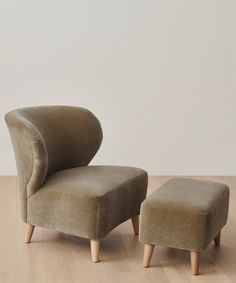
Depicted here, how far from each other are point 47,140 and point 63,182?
0.38 metres

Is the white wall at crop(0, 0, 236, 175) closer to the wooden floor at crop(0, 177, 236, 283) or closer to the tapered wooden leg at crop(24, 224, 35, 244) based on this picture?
the wooden floor at crop(0, 177, 236, 283)

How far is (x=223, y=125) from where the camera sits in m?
5.20

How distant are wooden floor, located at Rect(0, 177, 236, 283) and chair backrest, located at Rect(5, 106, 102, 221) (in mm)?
256

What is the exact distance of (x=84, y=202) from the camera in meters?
3.08

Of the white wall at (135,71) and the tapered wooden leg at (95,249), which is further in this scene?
the white wall at (135,71)

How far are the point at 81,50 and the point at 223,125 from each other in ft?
4.89

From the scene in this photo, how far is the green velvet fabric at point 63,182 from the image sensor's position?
122 inches

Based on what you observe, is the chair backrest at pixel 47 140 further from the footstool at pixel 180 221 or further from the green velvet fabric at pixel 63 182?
the footstool at pixel 180 221

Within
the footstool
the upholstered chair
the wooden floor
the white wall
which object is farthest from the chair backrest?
the white wall

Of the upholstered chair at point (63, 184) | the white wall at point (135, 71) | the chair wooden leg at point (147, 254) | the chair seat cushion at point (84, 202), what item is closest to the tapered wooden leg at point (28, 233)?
the upholstered chair at point (63, 184)

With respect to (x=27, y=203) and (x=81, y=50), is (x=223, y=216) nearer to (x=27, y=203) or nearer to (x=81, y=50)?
(x=27, y=203)

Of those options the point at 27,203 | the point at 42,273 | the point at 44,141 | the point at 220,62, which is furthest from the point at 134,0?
the point at 42,273

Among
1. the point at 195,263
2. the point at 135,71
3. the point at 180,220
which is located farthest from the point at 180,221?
the point at 135,71

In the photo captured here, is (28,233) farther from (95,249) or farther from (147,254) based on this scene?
(147,254)
